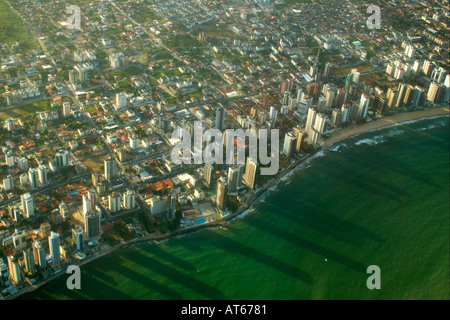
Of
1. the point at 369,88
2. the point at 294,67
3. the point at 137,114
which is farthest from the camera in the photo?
the point at 294,67

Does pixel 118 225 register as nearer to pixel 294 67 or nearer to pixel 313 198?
pixel 313 198

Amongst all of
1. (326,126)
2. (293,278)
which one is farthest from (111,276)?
(326,126)

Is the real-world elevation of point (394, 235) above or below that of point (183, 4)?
below

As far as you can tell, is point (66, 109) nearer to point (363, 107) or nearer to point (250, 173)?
point (250, 173)

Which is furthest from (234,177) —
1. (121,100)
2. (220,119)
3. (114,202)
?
(121,100)

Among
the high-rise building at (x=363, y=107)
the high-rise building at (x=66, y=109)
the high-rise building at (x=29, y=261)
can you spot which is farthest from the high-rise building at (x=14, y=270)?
the high-rise building at (x=363, y=107)

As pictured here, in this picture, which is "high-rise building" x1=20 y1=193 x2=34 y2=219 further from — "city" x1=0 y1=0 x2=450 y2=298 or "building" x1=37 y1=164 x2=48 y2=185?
"building" x1=37 y1=164 x2=48 y2=185
